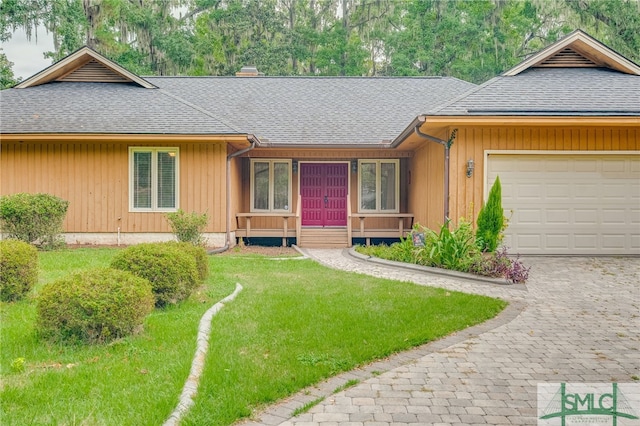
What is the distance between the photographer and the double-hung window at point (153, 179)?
11.7 meters

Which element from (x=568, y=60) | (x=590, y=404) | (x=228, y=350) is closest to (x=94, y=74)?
(x=228, y=350)

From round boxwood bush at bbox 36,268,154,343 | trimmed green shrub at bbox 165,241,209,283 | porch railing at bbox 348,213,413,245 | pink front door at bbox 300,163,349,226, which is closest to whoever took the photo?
round boxwood bush at bbox 36,268,154,343

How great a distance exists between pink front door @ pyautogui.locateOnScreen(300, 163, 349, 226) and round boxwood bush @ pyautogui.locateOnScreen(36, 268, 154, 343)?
10.1 meters

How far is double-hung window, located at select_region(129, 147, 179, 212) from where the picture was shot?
11680 millimetres

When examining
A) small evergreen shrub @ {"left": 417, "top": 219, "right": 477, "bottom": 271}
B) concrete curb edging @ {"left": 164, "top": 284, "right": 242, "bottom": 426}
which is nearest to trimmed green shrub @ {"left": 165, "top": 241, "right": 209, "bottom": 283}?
concrete curb edging @ {"left": 164, "top": 284, "right": 242, "bottom": 426}

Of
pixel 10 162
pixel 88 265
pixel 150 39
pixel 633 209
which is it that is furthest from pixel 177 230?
pixel 150 39

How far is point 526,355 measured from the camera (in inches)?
167

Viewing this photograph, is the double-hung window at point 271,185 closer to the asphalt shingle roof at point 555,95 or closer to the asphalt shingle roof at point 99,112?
the asphalt shingle roof at point 99,112

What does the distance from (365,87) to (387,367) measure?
14267 mm

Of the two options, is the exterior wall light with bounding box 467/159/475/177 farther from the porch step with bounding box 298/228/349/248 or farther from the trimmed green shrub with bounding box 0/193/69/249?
the trimmed green shrub with bounding box 0/193/69/249

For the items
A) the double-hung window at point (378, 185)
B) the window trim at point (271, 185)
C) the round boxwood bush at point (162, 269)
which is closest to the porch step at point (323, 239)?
the window trim at point (271, 185)

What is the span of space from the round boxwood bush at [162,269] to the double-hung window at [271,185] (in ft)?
26.5

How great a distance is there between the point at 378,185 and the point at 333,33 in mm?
17886

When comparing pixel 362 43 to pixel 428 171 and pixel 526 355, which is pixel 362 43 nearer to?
pixel 428 171
